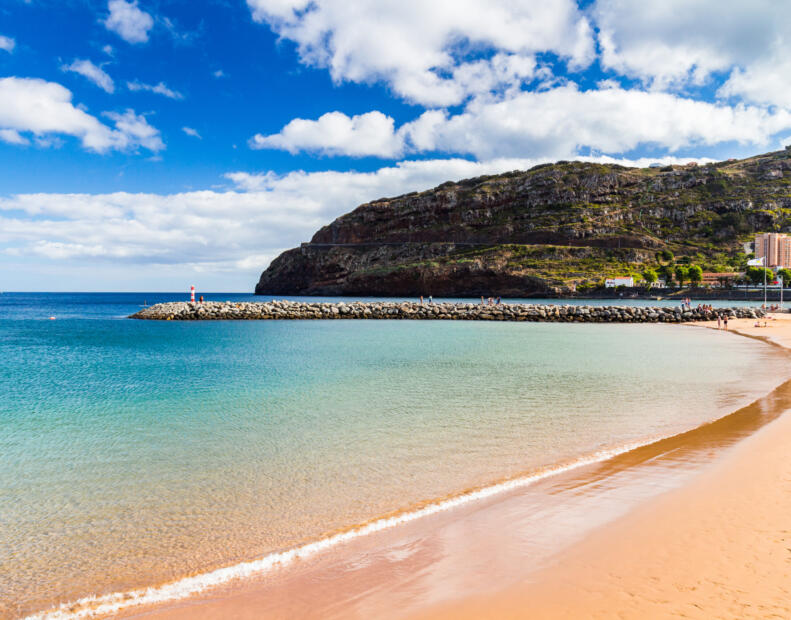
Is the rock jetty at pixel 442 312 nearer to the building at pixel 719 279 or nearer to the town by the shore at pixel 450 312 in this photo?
the town by the shore at pixel 450 312

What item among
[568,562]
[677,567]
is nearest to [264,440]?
[568,562]

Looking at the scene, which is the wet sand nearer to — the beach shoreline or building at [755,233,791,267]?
the beach shoreline

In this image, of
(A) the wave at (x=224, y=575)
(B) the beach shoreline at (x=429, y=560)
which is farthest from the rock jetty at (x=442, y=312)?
(A) the wave at (x=224, y=575)

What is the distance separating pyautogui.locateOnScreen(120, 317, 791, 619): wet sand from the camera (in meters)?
3.80

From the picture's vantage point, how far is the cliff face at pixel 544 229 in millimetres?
127062

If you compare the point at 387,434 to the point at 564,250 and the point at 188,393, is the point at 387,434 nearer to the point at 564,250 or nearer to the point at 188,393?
the point at 188,393

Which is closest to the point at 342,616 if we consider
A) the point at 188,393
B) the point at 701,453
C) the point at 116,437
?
the point at 701,453

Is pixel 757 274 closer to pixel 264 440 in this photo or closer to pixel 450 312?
pixel 450 312

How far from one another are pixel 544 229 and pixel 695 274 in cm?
4540

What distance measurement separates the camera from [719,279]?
11000cm

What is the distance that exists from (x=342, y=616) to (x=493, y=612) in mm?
1106

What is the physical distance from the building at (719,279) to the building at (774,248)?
11984 millimetres

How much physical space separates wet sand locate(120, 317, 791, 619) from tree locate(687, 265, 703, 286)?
113 meters

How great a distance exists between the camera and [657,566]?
4.31 meters
